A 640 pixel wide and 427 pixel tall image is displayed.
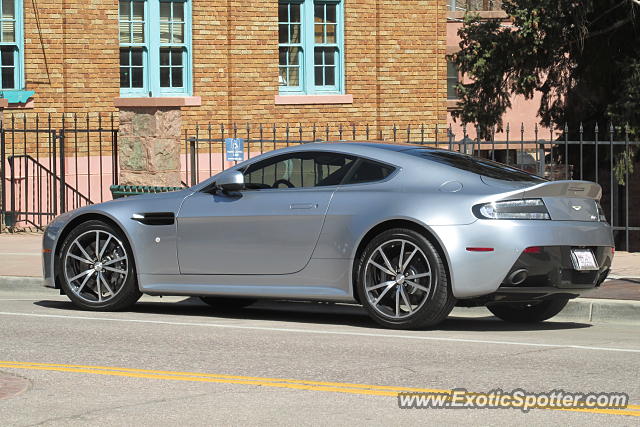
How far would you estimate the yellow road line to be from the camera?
679 centimetres

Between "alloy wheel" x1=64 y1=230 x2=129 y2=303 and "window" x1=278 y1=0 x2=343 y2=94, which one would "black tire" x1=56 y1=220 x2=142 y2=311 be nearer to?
"alloy wheel" x1=64 y1=230 x2=129 y2=303

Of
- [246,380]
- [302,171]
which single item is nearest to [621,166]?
[302,171]

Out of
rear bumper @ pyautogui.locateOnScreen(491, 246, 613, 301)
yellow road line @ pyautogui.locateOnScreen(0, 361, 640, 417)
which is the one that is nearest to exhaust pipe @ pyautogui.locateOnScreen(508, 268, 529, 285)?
rear bumper @ pyautogui.locateOnScreen(491, 246, 613, 301)

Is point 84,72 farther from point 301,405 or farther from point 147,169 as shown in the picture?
point 301,405

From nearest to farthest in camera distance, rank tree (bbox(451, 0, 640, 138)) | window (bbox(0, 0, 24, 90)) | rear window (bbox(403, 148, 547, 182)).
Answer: rear window (bbox(403, 148, 547, 182)), tree (bbox(451, 0, 640, 138)), window (bbox(0, 0, 24, 90))

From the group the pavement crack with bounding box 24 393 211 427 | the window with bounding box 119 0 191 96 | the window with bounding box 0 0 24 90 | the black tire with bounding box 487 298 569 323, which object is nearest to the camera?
the pavement crack with bounding box 24 393 211 427

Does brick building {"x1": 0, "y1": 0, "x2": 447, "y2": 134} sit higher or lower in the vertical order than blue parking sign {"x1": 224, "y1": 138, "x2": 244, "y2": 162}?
higher

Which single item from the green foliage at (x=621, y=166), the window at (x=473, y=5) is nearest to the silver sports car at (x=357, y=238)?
the green foliage at (x=621, y=166)

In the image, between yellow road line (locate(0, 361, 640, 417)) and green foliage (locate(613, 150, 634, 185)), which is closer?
yellow road line (locate(0, 361, 640, 417))

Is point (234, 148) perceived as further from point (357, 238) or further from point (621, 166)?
point (357, 238)

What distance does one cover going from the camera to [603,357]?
26.6 ft

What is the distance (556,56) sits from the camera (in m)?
23.3

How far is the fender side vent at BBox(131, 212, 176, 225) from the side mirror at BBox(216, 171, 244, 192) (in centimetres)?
53

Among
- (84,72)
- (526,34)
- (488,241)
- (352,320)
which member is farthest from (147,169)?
(488,241)
